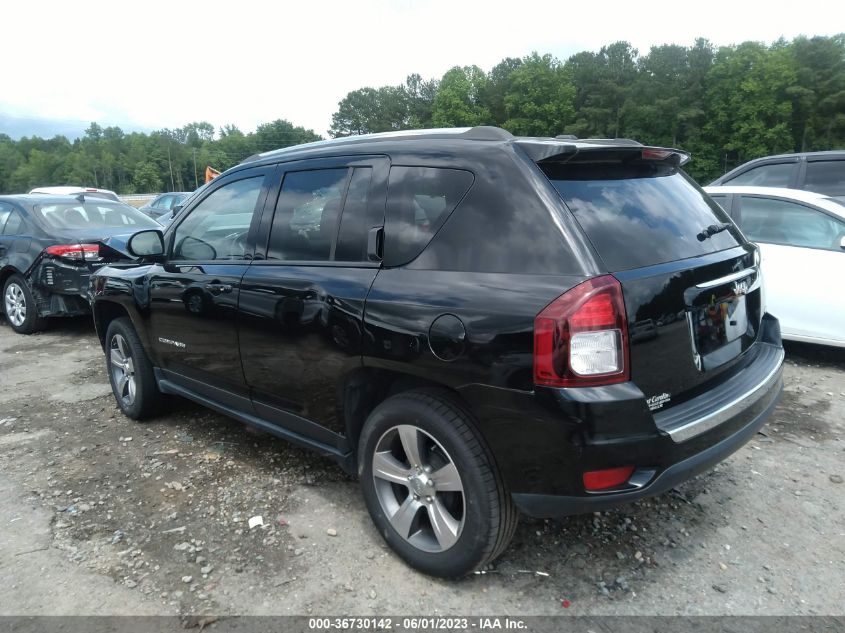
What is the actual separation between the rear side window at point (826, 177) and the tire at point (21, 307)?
31.8ft

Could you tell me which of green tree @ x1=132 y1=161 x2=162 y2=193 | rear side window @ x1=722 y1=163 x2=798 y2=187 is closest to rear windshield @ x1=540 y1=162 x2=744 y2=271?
rear side window @ x1=722 y1=163 x2=798 y2=187

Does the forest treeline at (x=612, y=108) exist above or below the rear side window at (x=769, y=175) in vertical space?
above

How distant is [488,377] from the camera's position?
2221mm

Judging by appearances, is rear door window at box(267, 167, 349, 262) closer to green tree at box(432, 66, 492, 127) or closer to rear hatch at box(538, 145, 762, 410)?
rear hatch at box(538, 145, 762, 410)

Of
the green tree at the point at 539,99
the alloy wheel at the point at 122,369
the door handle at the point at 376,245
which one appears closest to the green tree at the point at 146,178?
the green tree at the point at 539,99

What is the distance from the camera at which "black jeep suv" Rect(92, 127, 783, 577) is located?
2150 mm

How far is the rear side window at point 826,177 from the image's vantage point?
284 inches

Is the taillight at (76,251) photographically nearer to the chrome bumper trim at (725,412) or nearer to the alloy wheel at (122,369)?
the alloy wheel at (122,369)

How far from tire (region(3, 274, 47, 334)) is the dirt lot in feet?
12.5

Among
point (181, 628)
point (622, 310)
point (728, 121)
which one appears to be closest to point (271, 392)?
point (181, 628)

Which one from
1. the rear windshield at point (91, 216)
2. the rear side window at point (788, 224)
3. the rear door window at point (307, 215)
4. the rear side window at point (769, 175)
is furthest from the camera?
the rear side window at point (769, 175)

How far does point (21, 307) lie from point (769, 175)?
9.73 metres

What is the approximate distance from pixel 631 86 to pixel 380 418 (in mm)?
71112

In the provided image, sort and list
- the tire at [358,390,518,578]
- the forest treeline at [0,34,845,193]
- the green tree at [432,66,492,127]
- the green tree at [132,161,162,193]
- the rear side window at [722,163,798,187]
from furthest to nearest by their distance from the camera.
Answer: the green tree at [132,161,162,193] < the green tree at [432,66,492,127] < the forest treeline at [0,34,845,193] < the rear side window at [722,163,798,187] < the tire at [358,390,518,578]
